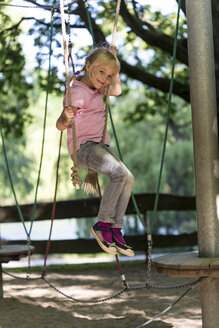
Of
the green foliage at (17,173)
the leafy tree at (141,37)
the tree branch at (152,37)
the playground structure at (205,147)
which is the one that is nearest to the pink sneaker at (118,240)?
the playground structure at (205,147)

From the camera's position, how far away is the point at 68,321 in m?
4.49

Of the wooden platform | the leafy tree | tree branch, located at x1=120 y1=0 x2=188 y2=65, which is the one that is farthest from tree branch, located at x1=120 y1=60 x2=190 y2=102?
the wooden platform

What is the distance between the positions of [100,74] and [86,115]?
0.28 meters

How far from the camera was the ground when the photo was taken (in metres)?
4.39

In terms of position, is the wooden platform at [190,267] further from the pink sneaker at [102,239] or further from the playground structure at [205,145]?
the pink sneaker at [102,239]

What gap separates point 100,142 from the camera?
332cm

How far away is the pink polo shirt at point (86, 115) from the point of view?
330cm

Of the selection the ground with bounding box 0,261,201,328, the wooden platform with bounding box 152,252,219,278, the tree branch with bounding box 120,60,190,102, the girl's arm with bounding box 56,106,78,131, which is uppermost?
the tree branch with bounding box 120,60,190,102

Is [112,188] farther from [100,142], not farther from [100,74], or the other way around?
[100,74]

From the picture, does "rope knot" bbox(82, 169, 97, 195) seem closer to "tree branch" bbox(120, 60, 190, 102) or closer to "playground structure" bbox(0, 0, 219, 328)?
"playground structure" bbox(0, 0, 219, 328)

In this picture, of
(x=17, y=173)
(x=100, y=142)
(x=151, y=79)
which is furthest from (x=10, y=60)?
(x=17, y=173)

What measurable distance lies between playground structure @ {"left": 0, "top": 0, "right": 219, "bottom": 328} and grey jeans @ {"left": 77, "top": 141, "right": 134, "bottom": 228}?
1.80 feet

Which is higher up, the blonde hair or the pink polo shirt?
the blonde hair

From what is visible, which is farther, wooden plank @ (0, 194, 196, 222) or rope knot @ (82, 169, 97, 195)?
wooden plank @ (0, 194, 196, 222)
